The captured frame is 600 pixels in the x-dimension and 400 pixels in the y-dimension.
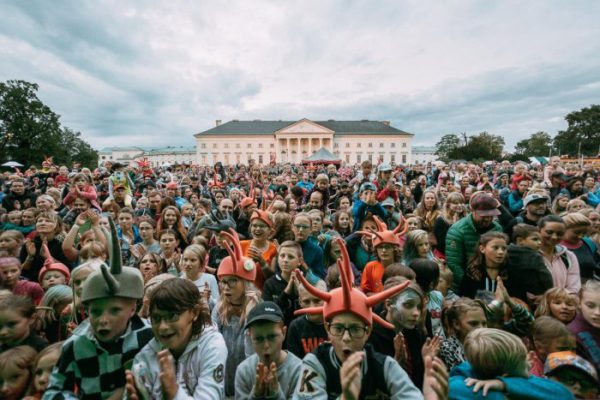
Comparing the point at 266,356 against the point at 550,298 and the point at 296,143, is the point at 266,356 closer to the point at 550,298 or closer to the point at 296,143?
the point at 550,298

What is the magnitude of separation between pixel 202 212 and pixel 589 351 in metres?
5.72

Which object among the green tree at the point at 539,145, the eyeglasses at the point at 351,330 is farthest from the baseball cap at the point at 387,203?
the green tree at the point at 539,145

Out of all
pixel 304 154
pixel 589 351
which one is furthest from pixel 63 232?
pixel 304 154

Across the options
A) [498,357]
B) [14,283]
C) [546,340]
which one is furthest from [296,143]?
[498,357]

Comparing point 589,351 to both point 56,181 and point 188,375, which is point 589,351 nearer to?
point 188,375

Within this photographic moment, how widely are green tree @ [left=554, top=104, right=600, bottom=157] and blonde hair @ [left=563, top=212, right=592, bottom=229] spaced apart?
253ft

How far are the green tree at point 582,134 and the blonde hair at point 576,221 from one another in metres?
77.2

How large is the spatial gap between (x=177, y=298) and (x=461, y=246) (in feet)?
10.4

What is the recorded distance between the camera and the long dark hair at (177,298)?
1.72 metres

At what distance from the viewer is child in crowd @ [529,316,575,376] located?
2.22 meters

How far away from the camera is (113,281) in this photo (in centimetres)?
170

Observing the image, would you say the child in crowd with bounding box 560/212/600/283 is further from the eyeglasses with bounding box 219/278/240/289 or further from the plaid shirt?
the plaid shirt

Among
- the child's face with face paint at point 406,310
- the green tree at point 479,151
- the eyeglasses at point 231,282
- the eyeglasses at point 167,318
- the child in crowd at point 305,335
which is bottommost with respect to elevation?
the child in crowd at point 305,335

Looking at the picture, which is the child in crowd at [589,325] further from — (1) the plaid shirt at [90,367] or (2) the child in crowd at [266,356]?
(1) the plaid shirt at [90,367]
